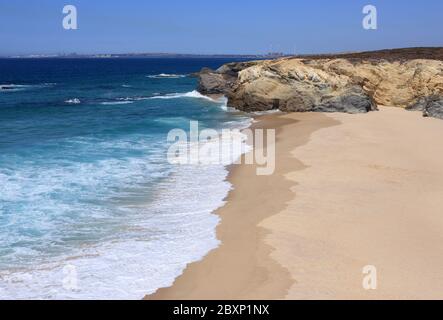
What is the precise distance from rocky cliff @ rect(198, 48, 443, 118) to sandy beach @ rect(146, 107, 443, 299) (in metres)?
13.7

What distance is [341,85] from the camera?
36.4 meters

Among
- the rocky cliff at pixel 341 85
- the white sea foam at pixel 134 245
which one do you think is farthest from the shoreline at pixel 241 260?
the rocky cliff at pixel 341 85

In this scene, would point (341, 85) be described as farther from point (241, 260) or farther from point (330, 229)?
point (241, 260)

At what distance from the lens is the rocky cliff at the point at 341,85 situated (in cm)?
3547

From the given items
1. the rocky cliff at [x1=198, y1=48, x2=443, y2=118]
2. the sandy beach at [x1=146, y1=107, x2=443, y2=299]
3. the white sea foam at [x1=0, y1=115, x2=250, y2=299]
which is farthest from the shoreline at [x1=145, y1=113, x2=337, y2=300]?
the rocky cliff at [x1=198, y1=48, x2=443, y2=118]

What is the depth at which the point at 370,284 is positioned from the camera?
9.44 meters

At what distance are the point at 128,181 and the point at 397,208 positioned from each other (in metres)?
9.49

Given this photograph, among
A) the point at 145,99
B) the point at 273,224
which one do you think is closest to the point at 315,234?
the point at 273,224

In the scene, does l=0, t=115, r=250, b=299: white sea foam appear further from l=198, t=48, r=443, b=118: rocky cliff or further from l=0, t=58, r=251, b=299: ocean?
l=198, t=48, r=443, b=118: rocky cliff

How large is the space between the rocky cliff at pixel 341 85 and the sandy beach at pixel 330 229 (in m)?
13.7

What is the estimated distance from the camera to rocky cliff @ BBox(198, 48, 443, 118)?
116 ft

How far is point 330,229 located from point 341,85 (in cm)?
2612

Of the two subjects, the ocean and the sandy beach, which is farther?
the ocean

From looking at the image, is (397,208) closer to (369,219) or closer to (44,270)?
(369,219)
